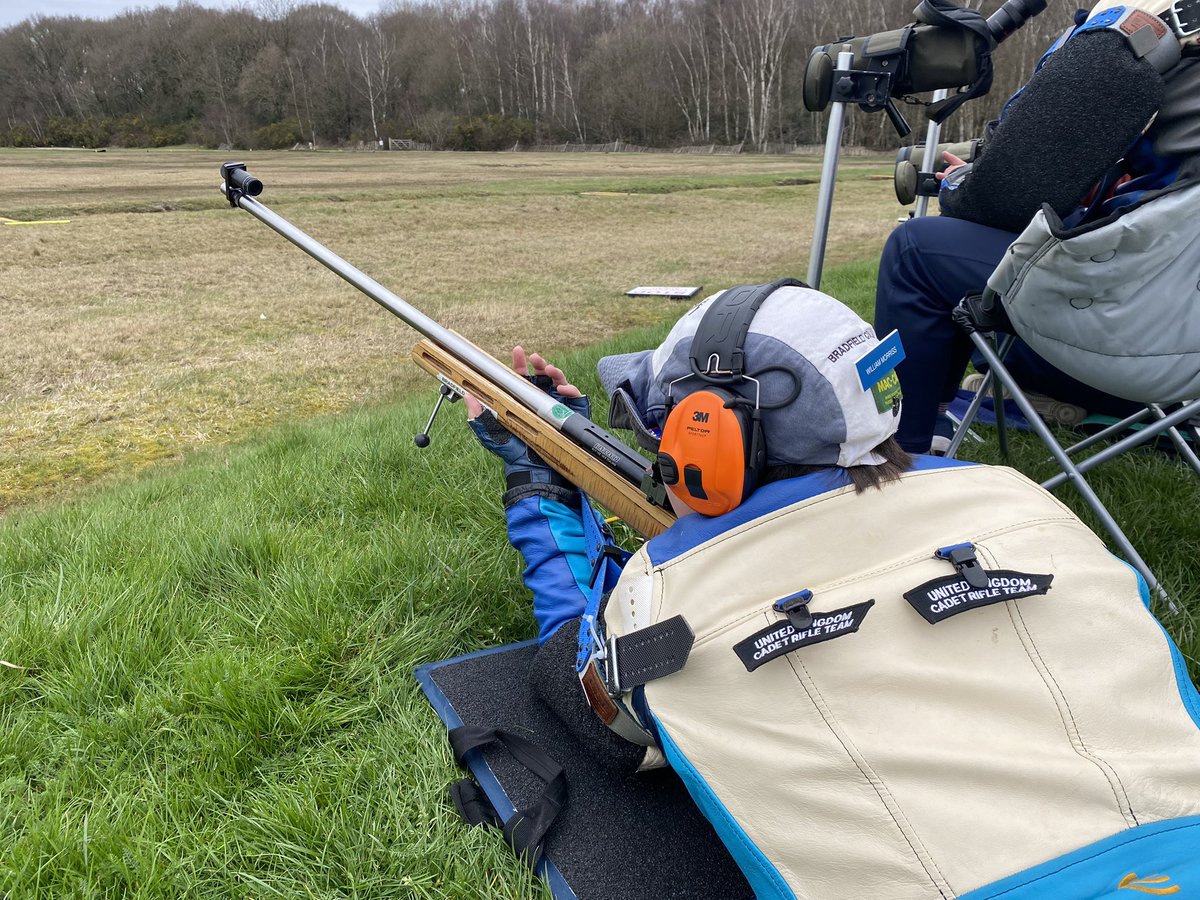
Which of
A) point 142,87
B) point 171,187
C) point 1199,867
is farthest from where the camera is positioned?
point 142,87

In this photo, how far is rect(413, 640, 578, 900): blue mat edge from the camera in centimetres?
170

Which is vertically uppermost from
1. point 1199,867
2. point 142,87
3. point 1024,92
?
point 142,87

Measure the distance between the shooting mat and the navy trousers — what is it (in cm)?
162

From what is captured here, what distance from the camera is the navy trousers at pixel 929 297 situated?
259 centimetres

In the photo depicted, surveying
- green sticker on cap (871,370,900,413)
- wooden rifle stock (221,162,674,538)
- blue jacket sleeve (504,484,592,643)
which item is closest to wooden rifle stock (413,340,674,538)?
wooden rifle stock (221,162,674,538)

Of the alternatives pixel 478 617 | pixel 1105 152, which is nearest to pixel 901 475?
pixel 1105 152

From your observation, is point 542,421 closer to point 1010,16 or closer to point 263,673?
point 263,673

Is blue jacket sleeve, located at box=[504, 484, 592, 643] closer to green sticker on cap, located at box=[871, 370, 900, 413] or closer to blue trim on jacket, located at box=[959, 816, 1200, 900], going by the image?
green sticker on cap, located at box=[871, 370, 900, 413]

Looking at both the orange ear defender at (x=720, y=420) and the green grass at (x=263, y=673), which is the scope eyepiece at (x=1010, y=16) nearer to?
the orange ear defender at (x=720, y=420)

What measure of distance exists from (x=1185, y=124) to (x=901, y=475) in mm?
1381

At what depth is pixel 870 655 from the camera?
4.17ft

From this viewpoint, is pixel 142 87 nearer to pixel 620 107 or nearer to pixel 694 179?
pixel 620 107

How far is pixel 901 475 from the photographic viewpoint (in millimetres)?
1491

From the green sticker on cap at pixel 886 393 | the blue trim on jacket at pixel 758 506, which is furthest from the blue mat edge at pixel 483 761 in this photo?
the green sticker on cap at pixel 886 393
